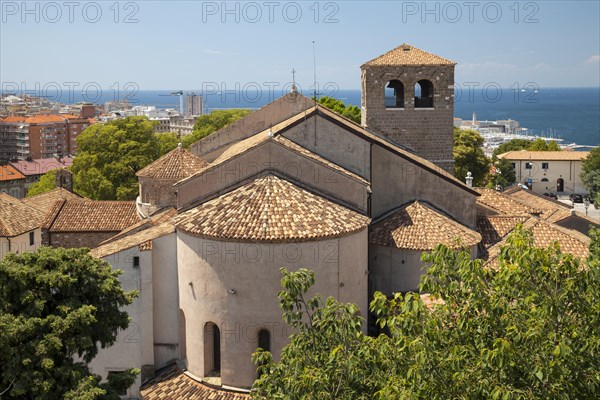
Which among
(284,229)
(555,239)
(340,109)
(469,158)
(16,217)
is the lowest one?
(16,217)

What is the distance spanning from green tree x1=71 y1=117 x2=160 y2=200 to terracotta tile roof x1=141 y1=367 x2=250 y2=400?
1190 inches

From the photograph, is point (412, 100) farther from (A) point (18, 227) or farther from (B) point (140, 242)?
(A) point (18, 227)

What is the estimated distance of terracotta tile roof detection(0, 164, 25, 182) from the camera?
82.0 m

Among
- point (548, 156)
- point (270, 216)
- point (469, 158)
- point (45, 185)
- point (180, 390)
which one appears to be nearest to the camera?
point (270, 216)

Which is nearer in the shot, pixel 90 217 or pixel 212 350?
pixel 212 350

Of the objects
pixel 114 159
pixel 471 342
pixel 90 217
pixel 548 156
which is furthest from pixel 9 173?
pixel 471 342

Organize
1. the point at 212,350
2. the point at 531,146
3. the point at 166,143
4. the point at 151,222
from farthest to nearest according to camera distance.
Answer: the point at 531,146 < the point at 166,143 < the point at 151,222 < the point at 212,350

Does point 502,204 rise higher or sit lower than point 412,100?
lower

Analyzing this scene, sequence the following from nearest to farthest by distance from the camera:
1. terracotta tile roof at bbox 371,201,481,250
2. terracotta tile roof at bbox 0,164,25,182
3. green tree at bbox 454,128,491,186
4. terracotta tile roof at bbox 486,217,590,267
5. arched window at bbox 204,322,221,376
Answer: arched window at bbox 204,322,221,376
terracotta tile roof at bbox 371,201,481,250
terracotta tile roof at bbox 486,217,590,267
green tree at bbox 454,128,491,186
terracotta tile roof at bbox 0,164,25,182

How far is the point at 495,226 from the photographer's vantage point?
1011 inches

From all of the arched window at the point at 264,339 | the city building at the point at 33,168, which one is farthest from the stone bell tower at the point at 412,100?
the city building at the point at 33,168

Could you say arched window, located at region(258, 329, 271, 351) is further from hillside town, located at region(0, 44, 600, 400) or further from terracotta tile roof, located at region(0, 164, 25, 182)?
terracotta tile roof, located at region(0, 164, 25, 182)

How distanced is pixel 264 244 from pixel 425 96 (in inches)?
608

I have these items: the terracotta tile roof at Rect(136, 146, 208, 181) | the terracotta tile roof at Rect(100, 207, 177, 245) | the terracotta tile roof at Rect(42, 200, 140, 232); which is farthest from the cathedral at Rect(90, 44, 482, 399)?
the terracotta tile roof at Rect(42, 200, 140, 232)
